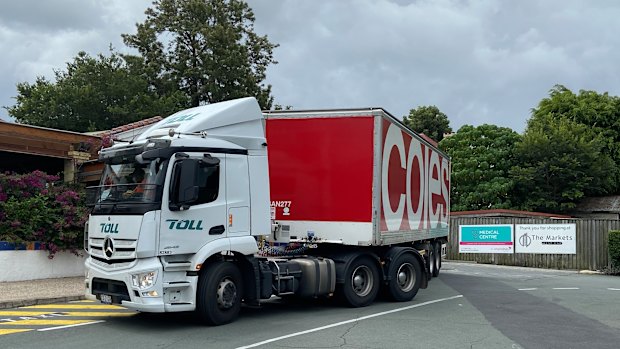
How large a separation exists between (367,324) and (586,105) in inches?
1486

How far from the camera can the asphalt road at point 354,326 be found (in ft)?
27.0

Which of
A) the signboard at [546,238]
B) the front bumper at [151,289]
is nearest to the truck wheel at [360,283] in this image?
the front bumper at [151,289]

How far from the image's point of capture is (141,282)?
8.57 metres

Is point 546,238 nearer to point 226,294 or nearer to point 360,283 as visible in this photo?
point 360,283

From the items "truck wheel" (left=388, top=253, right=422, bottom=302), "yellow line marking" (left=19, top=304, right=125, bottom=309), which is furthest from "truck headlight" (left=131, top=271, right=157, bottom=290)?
"truck wheel" (left=388, top=253, right=422, bottom=302)

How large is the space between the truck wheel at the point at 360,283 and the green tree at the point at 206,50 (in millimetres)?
25454

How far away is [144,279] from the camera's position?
857 centimetres

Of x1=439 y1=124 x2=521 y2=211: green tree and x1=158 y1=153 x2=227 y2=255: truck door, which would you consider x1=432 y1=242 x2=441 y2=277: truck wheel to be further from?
x1=439 y1=124 x2=521 y2=211: green tree

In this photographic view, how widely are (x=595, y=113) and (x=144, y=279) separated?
39871 mm

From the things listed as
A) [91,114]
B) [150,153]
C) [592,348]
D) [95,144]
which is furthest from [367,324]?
[91,114]

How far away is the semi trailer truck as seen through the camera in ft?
28.8

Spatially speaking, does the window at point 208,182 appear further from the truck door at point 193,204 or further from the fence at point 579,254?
the fence at point 579,254

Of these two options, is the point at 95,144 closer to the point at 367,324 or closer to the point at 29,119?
the point at 367,324

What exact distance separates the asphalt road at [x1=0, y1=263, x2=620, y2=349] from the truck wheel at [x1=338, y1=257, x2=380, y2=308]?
0.79ft
